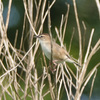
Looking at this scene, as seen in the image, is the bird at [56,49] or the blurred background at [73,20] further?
the blurred background at [73,20]

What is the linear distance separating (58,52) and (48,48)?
0.30 ft

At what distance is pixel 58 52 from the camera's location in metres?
2.19

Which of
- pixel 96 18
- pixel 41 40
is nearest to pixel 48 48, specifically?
pixel 41 40

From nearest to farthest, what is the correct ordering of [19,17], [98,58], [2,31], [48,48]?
1. [2,31]
2. [48,48]
3. [98,58]
4. [19,17]

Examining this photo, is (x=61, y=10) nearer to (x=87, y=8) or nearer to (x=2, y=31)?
(x=87, y=8)

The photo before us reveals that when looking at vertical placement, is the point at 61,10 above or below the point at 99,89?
above

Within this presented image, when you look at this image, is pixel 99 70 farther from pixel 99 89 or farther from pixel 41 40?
pixel 41 40

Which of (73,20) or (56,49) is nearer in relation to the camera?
(56,49)

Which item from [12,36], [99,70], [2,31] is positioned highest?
[2,31]

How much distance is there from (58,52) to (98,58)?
1855 mm

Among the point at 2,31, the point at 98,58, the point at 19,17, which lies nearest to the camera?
the point at 2,31

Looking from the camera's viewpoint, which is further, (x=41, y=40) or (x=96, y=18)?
(x=96, y=18)

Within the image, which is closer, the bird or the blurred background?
the bird

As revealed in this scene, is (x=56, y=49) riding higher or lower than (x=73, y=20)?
higher
